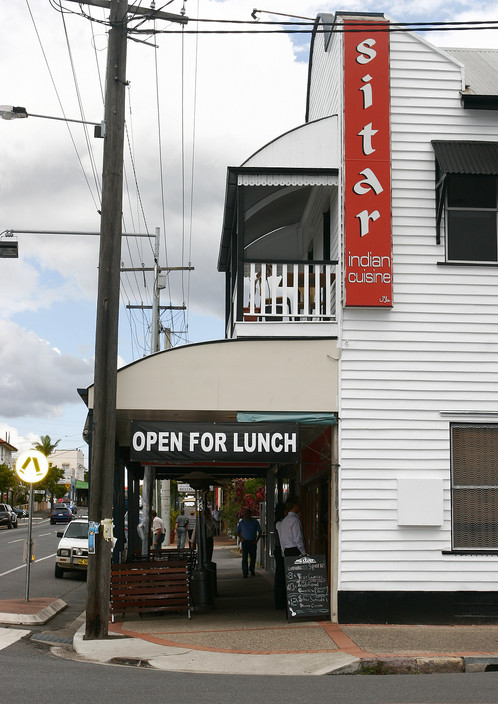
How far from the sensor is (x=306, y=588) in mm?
12922

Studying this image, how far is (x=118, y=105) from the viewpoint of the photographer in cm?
1237

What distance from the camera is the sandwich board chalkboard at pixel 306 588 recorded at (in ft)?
42.1

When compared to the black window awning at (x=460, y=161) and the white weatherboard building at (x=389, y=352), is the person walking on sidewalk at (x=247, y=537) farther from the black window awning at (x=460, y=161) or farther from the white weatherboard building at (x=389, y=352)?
the black window awning at (x=460, y=161)

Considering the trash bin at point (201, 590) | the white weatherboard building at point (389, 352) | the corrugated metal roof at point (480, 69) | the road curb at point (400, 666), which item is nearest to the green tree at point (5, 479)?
the trash bin at point (201, 590)

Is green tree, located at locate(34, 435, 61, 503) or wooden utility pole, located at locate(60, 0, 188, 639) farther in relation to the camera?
green tree, located at locate(34, 435, 61, 503)

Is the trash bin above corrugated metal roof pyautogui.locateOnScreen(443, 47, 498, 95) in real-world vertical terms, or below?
below

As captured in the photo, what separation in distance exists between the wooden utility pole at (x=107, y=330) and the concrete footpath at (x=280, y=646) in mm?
751

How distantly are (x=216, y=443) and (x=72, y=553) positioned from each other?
12.6 m

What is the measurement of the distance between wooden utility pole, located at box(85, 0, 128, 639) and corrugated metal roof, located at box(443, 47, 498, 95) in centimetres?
521

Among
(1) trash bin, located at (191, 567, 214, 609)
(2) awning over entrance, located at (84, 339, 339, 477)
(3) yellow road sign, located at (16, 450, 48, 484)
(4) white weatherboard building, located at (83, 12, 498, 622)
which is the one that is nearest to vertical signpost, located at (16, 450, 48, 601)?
(3) yellow road sign, located at (16, 450, 48, 484)

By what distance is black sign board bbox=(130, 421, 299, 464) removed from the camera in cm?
1276

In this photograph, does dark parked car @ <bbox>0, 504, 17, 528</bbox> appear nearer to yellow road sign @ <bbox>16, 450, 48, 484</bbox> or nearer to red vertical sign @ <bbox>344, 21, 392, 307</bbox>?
yellow road sign @ <bbox>16, 450, 48, 484</bbox>

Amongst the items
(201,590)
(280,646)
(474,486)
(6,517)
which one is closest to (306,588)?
(280,646)

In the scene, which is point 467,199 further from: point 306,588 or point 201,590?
point 201,590
